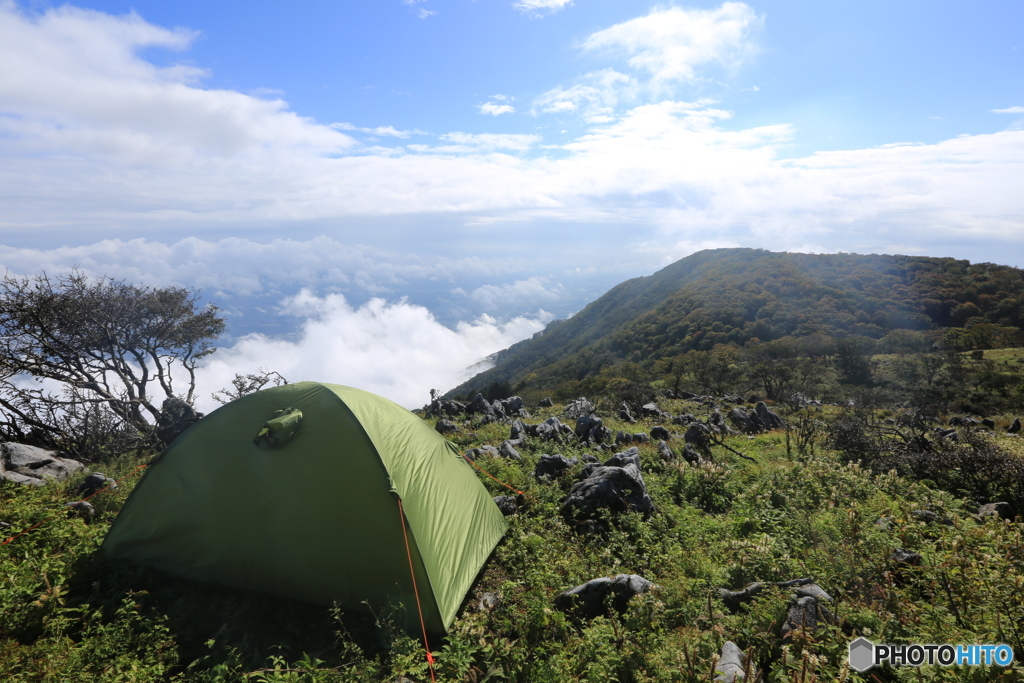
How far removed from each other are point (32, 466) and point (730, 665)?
47.3 feet

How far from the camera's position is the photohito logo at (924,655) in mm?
3783

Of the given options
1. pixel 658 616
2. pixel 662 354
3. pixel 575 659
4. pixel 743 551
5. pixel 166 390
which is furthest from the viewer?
pixel 662 354

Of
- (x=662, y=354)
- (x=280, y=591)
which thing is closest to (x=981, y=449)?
(x=280, y=591)

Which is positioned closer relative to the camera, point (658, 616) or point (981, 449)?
point (658, 616)

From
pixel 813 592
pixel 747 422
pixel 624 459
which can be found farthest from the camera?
pixel 747 422

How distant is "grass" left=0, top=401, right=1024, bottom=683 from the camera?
4.51 metres

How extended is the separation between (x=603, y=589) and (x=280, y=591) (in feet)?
15.2

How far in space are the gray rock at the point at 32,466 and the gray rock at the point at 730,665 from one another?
42.0 feet

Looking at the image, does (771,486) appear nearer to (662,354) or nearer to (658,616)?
(658,616)

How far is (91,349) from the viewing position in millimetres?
15914

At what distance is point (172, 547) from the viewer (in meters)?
6.60

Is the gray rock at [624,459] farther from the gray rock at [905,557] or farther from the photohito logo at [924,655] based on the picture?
the photohito logo at [924,655]

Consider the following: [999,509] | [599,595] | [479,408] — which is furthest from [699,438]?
[479,408]

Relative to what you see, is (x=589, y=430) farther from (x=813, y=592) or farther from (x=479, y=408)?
(x=813, y=592)
